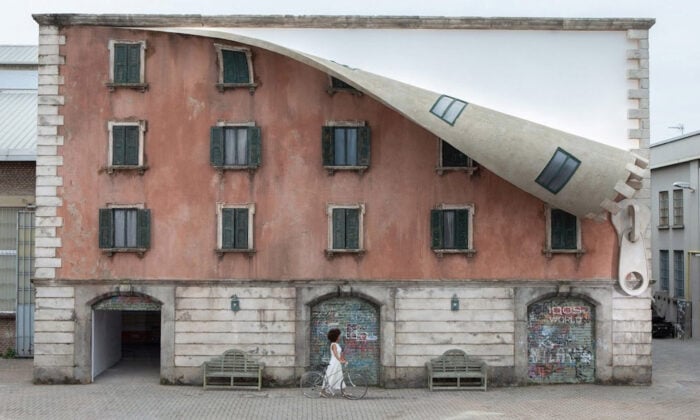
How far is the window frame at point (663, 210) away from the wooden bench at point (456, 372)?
75.9ft

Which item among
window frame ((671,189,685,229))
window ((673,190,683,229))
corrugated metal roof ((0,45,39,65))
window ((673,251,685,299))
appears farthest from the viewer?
window ((673,190,683,229))

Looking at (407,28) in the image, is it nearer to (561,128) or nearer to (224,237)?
(561,128)

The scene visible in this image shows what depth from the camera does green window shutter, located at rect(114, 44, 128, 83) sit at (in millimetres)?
26062

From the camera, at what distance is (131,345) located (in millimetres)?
34719

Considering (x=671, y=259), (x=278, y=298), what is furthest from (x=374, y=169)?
(x=671, y=259)

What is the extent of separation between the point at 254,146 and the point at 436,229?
21.3 feet

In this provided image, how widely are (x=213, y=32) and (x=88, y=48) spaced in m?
4.37

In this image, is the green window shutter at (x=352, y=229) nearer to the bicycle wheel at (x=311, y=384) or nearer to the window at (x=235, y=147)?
the window at (x=235, y=147)

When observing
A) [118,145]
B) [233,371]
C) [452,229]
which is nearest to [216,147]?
[118,145]

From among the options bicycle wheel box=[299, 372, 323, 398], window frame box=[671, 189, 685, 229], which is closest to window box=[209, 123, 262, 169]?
bicycle wheel box=[299, 372, 323, 398]

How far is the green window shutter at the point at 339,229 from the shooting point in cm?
2583

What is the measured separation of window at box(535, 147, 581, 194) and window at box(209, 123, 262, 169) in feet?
29.9

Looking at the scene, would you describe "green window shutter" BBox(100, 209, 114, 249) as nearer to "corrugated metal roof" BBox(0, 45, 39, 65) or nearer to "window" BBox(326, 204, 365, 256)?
"window" BBox(326, 204, 365, 256)

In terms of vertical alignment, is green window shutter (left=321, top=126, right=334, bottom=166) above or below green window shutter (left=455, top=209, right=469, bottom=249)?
above
